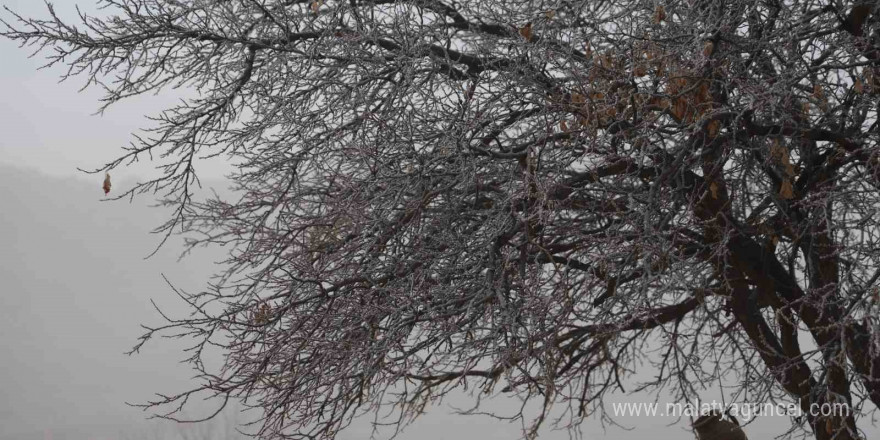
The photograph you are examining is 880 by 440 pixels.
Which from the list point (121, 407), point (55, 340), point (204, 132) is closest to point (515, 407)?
point (121, 407)

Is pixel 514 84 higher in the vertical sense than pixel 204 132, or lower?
lower

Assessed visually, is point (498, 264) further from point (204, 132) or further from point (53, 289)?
point (53, 289)

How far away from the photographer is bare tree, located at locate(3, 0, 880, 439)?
5285 millimetres

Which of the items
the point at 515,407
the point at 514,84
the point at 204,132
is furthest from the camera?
the point at 515,407

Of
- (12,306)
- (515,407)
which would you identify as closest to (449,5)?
(515,407)

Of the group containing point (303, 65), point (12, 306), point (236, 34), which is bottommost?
point (303, 65)

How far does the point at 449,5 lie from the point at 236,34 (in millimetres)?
2240

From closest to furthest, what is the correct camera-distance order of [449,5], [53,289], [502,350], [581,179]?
[502,350] < [581,179] < [449,5] < [53,289]

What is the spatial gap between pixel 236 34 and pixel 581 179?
3444 millimetres

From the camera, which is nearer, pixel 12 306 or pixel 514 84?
pixel 514 84

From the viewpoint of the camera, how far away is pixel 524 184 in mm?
5188

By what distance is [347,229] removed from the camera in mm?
7266

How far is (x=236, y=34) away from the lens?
24.6 ft

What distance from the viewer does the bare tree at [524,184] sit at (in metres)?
5.29
